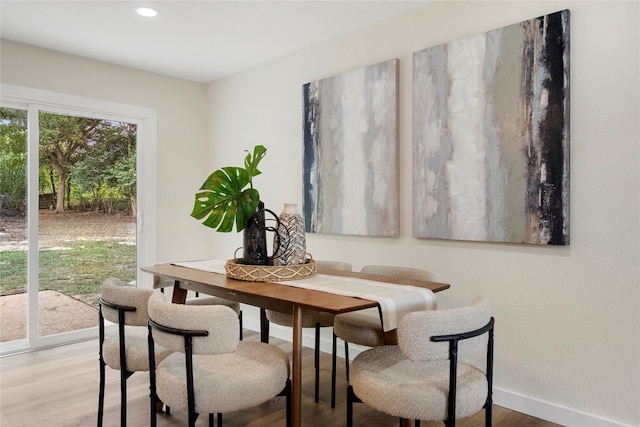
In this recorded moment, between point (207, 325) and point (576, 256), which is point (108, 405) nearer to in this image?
point (207, 325)

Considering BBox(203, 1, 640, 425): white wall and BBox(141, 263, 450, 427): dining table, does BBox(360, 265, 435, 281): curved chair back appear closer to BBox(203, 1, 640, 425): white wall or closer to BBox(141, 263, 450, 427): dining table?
BBox(141, 263, 450, 427): dining table

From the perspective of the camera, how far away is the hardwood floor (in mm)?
2311

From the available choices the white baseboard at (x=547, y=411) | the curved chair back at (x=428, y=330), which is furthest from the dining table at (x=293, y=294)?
the white baseboard at (x=547, y=411)

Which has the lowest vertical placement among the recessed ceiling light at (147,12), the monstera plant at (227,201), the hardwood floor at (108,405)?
the hardwood floor at (108,405)

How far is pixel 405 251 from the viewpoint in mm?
2963

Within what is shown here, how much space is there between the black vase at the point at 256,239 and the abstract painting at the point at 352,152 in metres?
1.06

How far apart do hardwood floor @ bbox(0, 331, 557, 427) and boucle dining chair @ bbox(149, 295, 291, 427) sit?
0.73 meters

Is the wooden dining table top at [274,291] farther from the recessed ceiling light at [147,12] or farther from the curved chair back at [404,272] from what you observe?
the recessed ceiling light at [147,12]

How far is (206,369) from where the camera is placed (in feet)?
5.51

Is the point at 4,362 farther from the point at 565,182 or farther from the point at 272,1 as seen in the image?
the point at 565,182

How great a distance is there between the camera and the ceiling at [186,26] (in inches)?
113

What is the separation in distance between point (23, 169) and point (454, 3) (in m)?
3.42

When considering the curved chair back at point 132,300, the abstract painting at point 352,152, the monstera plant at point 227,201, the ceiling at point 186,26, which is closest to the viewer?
the curved chair back at point 132,300

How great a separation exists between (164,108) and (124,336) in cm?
291
